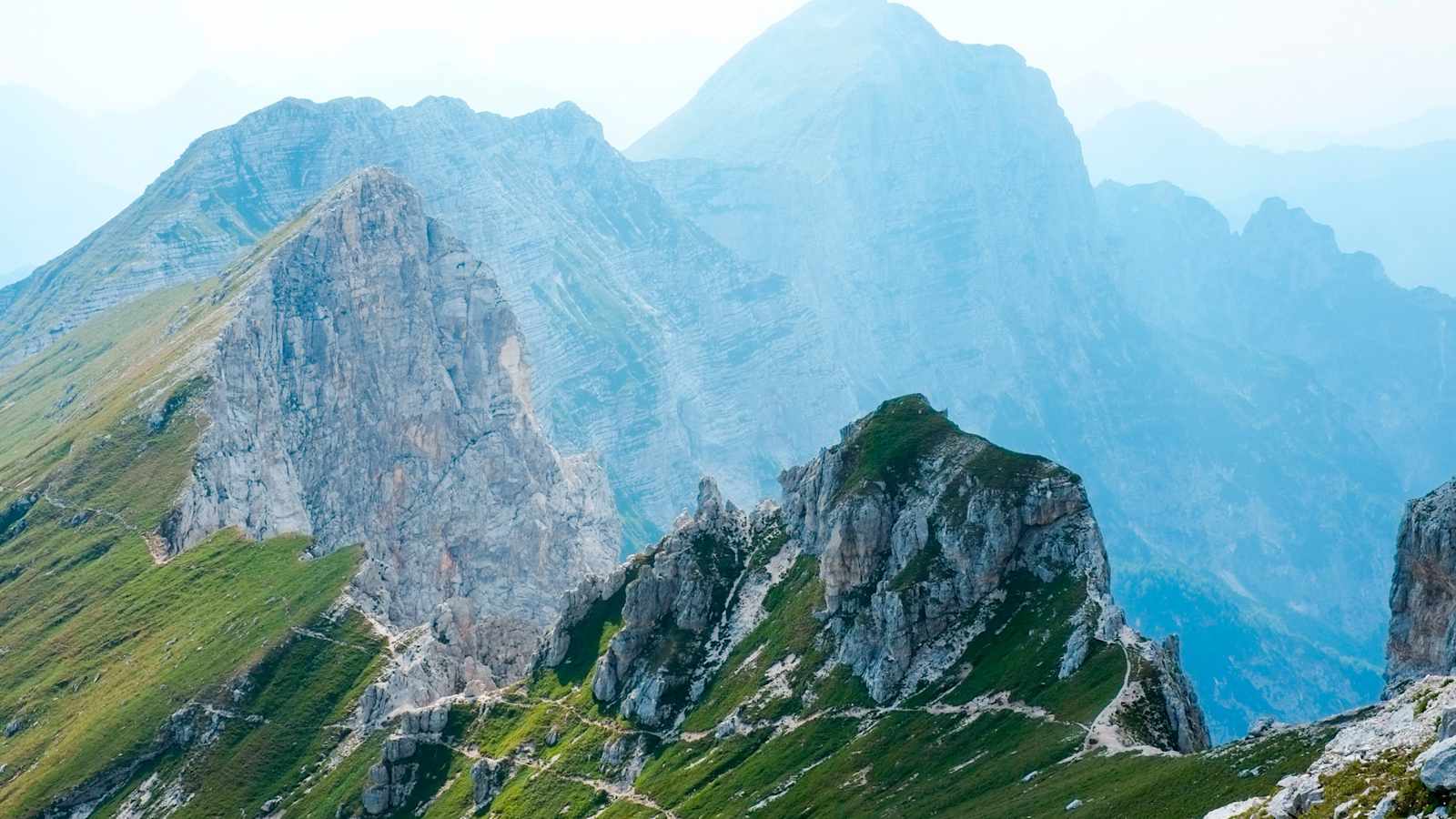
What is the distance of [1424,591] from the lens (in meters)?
141

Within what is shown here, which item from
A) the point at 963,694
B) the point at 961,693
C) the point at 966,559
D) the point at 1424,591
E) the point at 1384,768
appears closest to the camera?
the point at 1384,768

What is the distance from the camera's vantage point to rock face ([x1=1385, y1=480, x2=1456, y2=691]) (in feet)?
445

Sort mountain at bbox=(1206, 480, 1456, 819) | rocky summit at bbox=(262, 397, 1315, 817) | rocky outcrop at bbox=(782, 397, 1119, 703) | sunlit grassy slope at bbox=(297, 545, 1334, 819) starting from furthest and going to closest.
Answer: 1. rocky outcrop at bbox=(782, 397, 1119, 703)
2. rocky summit at bbox=(262, 397, 1315, 817)
3. sunlit grassy slope at bbox=(297, 545, 1334, 819)
4. mountain at bbox=(1206, 480, 1456, 819)

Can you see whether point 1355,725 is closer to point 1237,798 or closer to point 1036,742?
point 1237,798

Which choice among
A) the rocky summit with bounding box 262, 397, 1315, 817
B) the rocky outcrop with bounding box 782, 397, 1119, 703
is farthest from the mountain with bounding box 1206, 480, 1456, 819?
the rocky outcrop with bounding box 782, 397, 1119, 703

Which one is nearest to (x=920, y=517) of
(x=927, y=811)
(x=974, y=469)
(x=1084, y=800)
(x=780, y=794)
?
(x=974, y=469)

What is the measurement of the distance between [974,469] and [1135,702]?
64920mm

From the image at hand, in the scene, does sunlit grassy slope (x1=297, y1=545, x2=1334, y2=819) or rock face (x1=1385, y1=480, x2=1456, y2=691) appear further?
rock face (x1=1385, y1=480, x2=1456, y2=691)

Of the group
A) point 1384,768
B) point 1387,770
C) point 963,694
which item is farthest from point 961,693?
point 1387,770

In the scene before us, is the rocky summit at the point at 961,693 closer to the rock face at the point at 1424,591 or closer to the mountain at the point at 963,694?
the mountain at the point at 963,694

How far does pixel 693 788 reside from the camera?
181 metres

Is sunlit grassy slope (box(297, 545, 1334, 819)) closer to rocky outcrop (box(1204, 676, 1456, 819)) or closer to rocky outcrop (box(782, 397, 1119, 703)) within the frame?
rocky outcrop (box(782, 397, 1119, 703))

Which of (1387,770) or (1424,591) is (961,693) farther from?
(1387,770)

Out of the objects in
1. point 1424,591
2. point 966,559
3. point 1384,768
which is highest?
point 1384,768
